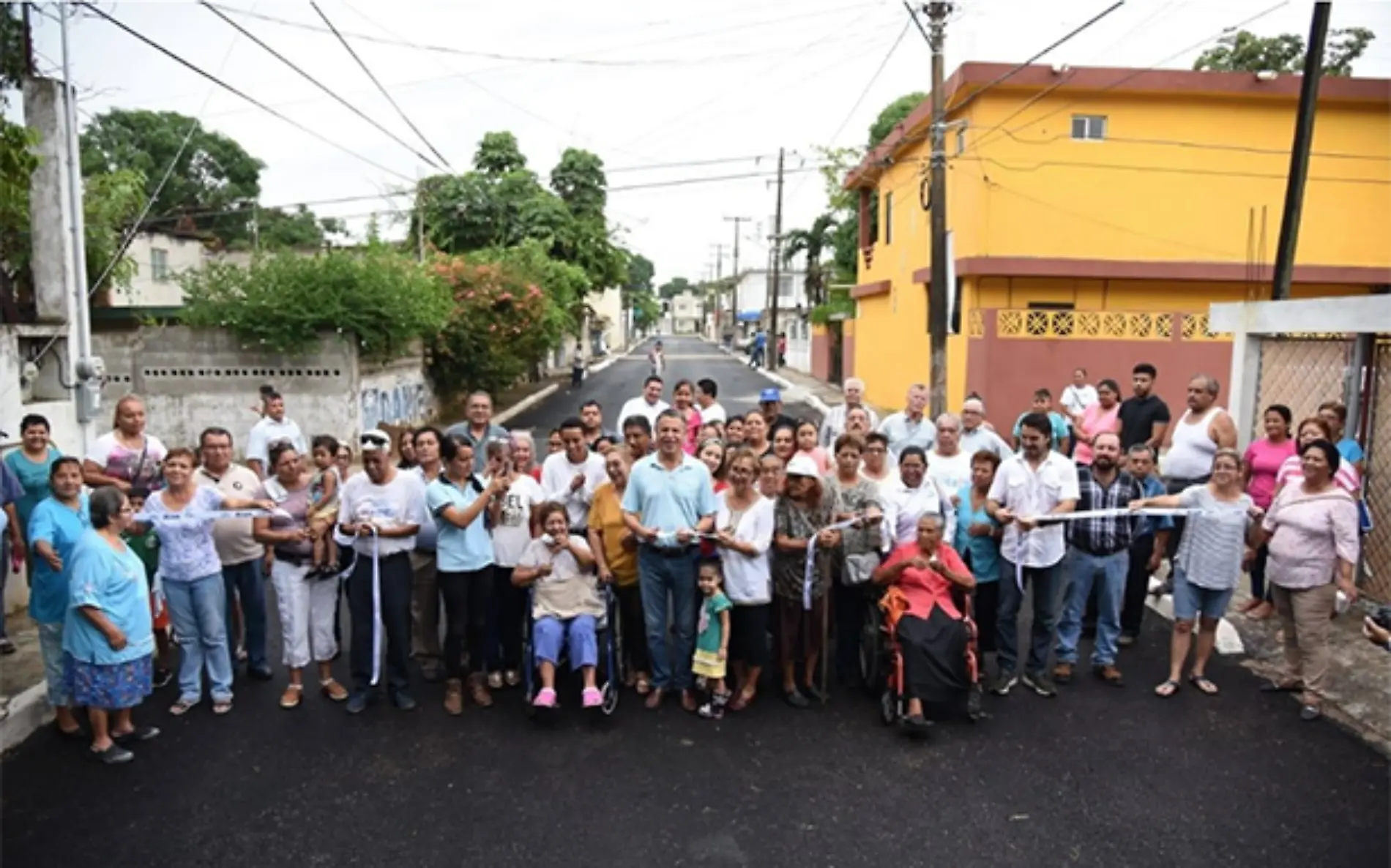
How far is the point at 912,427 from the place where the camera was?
7684 millimetres

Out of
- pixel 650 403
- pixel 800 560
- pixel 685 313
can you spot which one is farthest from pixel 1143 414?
pixel 685 313

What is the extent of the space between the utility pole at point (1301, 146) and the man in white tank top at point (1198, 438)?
13.7 feet

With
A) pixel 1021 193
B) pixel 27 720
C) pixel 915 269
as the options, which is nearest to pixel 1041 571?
pixel 27 720

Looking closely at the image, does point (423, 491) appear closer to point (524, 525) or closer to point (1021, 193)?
point (524, 525)

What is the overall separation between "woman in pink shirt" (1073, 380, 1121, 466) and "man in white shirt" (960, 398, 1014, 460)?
46.8 inches

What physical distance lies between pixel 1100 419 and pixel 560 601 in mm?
5374

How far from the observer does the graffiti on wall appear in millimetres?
15047

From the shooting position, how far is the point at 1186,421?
724 centimetres

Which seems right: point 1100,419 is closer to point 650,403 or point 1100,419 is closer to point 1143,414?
point 1143,414

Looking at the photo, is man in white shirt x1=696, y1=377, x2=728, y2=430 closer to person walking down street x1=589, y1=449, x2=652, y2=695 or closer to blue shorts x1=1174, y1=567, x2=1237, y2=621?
person walking down street x1=589, y1=449, x2=652, y2=695

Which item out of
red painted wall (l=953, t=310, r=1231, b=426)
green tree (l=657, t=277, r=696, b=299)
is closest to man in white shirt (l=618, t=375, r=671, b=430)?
red painted wall (l=953, t=310, r=1231, b=426)

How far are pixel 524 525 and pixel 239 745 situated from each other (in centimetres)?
192

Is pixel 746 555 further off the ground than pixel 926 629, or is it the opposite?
pixel 746 555

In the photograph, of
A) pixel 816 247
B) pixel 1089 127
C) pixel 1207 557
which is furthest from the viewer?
pixel 816 247
